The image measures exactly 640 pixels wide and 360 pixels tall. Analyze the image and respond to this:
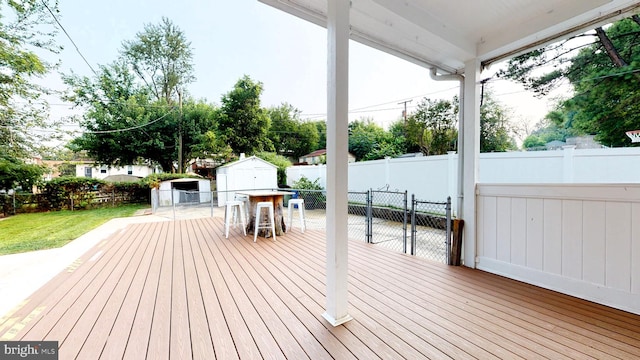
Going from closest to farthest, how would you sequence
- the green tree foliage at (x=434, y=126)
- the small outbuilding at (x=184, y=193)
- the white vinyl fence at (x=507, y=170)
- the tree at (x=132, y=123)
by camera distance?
the white vinyl fence at (x=507, y=170), the green tree foliage at (x=434, y=126), the small outbuilding at (x=184, y=193), the tree at (x=132, y=123)

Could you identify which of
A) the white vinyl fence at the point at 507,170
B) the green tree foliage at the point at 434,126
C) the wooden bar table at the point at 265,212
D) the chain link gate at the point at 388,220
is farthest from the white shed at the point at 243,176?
the green tree foliage at the point at 434,126

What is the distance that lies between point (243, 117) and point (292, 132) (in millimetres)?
5972

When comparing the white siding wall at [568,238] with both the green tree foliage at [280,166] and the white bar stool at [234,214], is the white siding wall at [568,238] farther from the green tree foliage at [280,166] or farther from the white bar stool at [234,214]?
the green tree foliage at [280,166]

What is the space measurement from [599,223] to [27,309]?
474 centimetres

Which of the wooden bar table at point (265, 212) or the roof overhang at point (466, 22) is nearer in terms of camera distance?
the roof overhang at point (466, 22)

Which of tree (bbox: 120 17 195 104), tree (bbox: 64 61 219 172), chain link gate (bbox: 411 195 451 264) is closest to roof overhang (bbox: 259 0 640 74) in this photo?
chain link gate (bbox: 411 195 451 264)

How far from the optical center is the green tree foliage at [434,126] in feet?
28.2

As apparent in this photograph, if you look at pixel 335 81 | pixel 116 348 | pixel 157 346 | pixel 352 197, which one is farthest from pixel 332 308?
pixel 352 197

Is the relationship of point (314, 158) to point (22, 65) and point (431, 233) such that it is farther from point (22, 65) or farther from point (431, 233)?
point (22, 65)

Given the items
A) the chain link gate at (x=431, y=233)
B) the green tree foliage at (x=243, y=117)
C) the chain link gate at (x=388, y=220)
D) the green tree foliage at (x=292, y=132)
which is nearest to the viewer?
the chain link gate at (x=431, y=233)

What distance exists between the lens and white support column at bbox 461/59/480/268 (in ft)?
8.79

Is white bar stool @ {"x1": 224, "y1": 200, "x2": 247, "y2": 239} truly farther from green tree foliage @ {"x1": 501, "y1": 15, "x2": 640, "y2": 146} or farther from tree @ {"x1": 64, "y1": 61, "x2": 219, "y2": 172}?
tree @ {"x1": 64, "y1": 61, "x2": 219, "y2": 172}

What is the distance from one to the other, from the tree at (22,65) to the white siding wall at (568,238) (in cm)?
999
